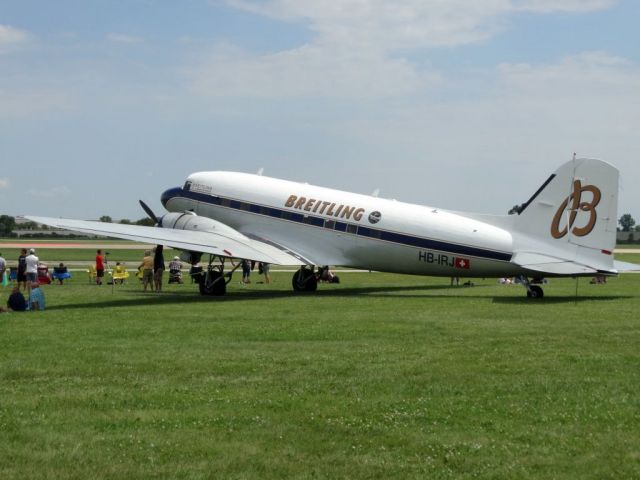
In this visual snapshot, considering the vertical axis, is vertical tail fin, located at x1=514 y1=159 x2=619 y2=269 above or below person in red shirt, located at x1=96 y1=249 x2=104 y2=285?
above

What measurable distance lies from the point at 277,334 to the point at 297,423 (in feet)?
25.7

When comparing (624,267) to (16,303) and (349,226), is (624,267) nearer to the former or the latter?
(349,226)

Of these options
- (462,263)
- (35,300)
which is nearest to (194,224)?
(35,300)

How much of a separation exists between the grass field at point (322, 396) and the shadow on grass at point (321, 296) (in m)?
4.49

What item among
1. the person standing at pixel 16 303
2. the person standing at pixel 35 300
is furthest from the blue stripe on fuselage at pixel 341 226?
the person standing at pixel 16 303

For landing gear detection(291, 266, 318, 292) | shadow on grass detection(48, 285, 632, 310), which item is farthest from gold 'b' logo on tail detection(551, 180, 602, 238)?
landing gear detection(291, 266, 318, 292)

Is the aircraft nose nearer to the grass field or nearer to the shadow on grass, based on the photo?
the shadow on grass

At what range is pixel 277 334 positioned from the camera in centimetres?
1772

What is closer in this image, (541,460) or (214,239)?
(541,460)

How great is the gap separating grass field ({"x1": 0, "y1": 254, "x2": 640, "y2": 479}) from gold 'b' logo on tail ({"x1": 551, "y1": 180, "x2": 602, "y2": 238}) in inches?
198

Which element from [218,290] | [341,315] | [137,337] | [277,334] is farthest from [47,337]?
[218,290]

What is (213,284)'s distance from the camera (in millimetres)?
30484

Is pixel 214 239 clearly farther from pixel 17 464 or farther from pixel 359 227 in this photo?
pixel 17 464

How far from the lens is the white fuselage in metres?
27.7
